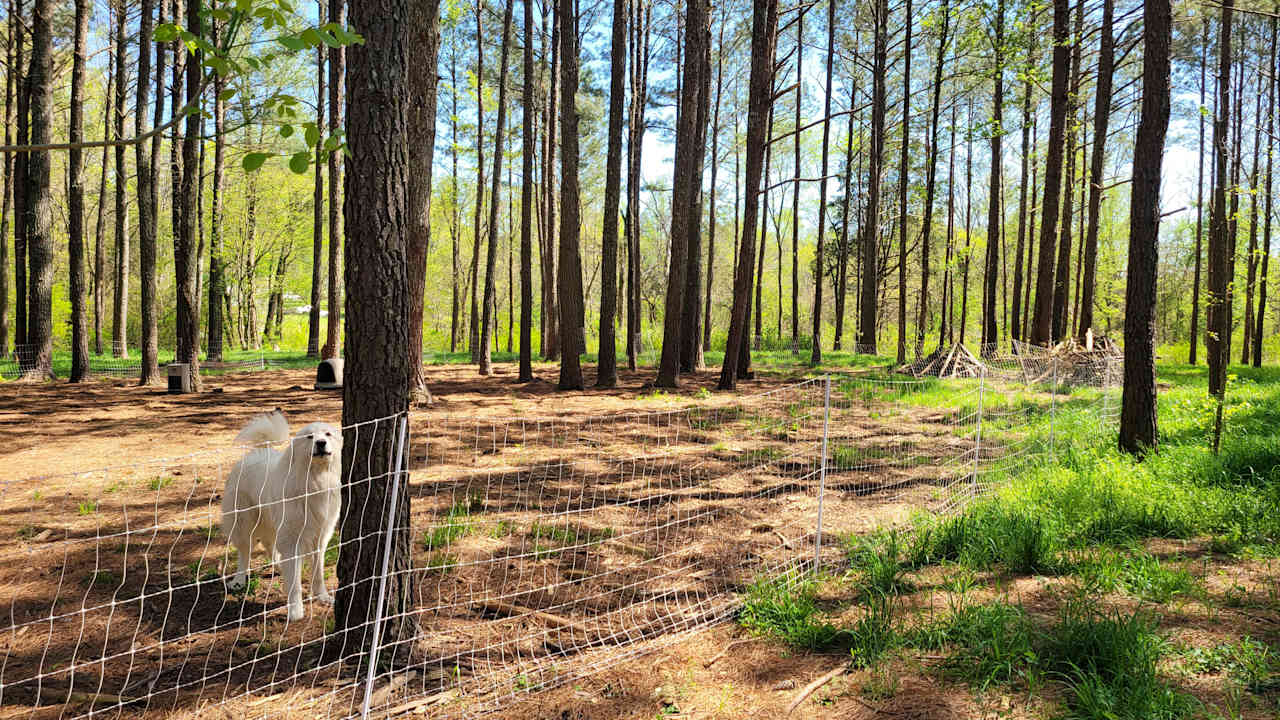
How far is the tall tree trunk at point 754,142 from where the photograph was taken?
1085cm

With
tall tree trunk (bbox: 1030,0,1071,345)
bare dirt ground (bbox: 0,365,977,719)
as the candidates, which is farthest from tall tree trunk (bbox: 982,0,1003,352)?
bare dirt ground (bbox: 0,365,977,719)

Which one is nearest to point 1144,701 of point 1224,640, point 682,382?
point 1224,640

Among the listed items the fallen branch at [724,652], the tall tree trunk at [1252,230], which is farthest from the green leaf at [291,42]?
the tall tree trunk at [1252,230]

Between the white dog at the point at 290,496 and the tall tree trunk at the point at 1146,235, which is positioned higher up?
the tall tree trunk at the point at 1146,235

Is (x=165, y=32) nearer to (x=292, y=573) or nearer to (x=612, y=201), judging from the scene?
(x=292, y=573)

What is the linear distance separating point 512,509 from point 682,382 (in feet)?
26.0

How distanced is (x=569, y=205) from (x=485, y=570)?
7883 millimetres

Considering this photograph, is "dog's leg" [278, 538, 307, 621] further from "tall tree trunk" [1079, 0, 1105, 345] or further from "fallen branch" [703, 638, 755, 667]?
"tall tree trunk" [1079, 0, 1105, 345]

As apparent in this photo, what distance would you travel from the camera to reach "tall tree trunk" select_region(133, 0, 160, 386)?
11.4 m

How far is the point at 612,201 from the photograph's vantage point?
12672 millimetres

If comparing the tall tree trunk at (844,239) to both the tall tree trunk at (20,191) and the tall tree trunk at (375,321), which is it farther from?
the tall tree trunk at (20,191)

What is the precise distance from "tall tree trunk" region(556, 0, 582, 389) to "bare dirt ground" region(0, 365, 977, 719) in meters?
3.44

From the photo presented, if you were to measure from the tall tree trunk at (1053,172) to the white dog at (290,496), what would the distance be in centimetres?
1314

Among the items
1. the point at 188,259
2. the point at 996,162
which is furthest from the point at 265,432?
the point at 996,162
